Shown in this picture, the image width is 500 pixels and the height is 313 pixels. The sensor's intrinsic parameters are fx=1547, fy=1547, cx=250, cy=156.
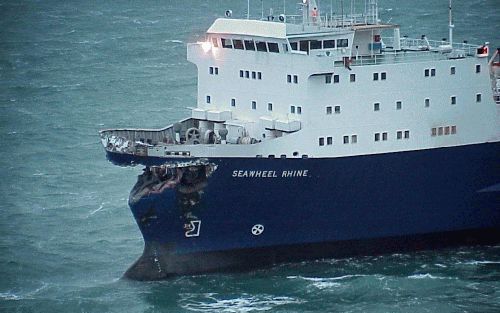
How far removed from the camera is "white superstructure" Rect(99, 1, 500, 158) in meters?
39.6

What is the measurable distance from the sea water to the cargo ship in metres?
0.76

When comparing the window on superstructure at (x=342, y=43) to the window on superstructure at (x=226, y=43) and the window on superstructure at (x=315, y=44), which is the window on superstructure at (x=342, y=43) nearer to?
the window on superstructure at (x=315, y=44)

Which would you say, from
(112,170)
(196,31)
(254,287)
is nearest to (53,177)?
(112,170)

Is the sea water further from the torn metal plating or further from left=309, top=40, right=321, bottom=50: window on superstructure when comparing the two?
left=309, top=40, right=321, bottom=50: window on superstructure

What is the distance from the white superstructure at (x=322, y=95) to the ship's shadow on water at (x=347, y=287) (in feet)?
9.94

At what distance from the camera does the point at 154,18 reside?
75625 mm

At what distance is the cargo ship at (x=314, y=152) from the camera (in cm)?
3909

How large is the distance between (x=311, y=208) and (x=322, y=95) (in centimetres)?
292

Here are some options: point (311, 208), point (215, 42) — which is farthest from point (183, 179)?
point (215, 42)

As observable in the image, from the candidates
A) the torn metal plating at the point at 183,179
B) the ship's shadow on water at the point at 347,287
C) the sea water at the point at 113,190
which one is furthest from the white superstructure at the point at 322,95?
the sea water at the point at 113,190

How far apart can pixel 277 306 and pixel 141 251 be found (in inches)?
219

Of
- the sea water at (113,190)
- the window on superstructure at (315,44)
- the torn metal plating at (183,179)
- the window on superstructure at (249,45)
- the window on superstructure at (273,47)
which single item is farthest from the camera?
the window on superstructure at (249,45)

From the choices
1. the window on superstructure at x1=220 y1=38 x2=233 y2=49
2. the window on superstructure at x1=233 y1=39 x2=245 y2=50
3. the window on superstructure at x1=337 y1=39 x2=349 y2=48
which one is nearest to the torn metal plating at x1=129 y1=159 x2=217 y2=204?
the window on superstructure at x1=233 y1=39 x2=245 y2=50

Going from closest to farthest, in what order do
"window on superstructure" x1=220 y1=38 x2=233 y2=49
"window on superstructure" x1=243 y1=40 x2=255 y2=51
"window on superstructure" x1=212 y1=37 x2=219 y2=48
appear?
1. "window on superstructure" x1=243 y1=40 x2=255 y2=51
2. "window on superstructure" x1=220 y1=38 x2=233 y2=49
3. "window on superstructure" x1=212 y1=37 x2=219 y2=48
